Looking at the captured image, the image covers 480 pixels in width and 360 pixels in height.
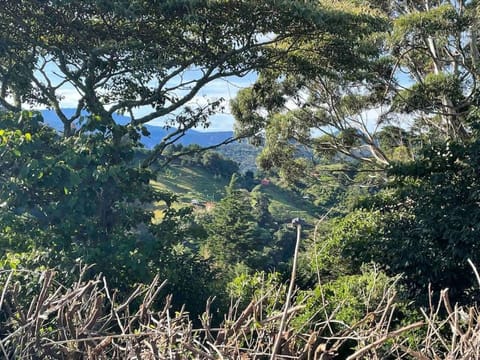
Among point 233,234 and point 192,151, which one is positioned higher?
point 192,151

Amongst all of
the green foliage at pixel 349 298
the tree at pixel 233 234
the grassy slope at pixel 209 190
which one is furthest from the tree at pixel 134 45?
the grassy slope at pixel 209 190

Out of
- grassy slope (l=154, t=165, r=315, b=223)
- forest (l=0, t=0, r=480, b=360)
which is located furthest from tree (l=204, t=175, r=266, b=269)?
grassy slope (l=154, t=165, r=315, b=223)

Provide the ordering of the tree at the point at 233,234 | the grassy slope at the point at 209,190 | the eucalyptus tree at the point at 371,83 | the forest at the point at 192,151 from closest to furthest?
1. the forest at the point at 192,151
2. the eucalyptus tree at the point at 371,83
3. the tree at the point at 233,234
4. the grassy slope at the point at 209,190

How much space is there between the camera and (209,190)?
50.8 meters

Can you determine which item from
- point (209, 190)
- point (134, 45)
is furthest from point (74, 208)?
point (209, 190)

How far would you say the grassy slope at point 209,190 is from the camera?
154ft

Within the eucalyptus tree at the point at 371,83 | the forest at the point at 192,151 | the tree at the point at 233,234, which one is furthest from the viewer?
the tree at the point at 233,234

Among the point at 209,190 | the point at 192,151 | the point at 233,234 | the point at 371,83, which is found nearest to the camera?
the point at 192,151

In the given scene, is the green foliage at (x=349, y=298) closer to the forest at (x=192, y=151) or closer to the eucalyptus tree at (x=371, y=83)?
the forest at (x=192, y=151)

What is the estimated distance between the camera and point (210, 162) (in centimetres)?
5491

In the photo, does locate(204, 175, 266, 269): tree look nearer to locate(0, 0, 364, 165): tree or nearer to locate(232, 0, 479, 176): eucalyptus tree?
locate(232, 0, 479, 176): eucalyptus tree

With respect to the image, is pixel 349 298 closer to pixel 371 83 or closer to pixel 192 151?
pixel 192 151

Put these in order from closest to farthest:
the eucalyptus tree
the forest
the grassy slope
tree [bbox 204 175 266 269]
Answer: the forest
the eucalyptus tree
tree [bbox 204 175 266 269]
the grassy slope

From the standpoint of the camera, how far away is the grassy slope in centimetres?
4700
